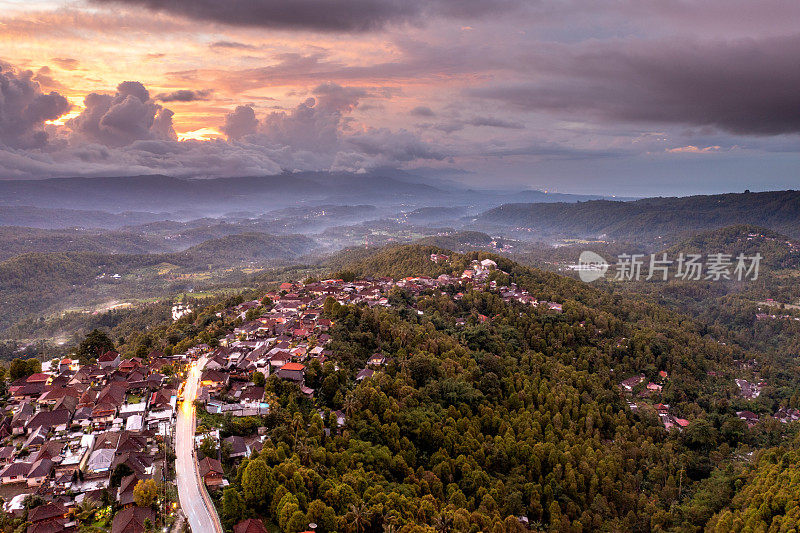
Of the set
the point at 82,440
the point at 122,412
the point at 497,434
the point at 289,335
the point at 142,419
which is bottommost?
the point at 497,434

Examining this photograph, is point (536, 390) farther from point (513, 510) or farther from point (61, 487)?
point (61, 487)

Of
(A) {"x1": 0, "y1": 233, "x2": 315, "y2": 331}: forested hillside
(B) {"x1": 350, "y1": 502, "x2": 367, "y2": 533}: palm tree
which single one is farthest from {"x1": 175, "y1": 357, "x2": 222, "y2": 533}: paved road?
(A) {"x1": 0, "y1": 233, "x2": 315, "y2": 331}: forested hillside

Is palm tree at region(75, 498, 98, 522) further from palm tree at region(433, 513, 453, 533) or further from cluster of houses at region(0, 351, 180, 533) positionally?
palm tree at region(433, 513, 453, 533)

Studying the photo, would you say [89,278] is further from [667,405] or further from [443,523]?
[667,405]

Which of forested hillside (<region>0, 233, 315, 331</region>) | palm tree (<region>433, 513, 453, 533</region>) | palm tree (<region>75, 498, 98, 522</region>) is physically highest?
palm tree (<region>75, 498, 98, 522</region>)

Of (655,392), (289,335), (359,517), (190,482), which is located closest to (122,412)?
(190,482)

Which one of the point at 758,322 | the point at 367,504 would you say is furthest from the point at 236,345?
the point at 758,322
